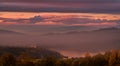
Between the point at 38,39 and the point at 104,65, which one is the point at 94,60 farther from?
the point at 38,39

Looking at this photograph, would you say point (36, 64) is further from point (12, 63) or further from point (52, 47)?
point (52, 47)

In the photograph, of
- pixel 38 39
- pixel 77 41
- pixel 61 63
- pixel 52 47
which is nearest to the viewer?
pixel 61 63

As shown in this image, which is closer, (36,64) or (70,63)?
(36,64)

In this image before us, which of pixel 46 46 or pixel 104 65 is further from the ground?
pixel 104 65

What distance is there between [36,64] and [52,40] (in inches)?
896

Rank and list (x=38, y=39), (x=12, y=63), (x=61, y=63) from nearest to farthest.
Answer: (x=12, y=63) → (x=61, y=63) → (x=38, y=39)

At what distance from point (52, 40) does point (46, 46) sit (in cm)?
180

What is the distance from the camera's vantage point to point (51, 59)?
33.4 meters

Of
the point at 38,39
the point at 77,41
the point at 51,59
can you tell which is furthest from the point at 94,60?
the point at 77,41

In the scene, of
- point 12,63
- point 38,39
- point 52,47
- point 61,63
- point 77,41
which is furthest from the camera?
point 77,41

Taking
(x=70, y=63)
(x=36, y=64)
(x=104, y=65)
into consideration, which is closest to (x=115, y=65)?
(x=104, y=65)

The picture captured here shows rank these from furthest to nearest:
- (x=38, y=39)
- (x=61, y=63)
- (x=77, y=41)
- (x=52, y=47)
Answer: (x=77, y=41)
(x=38, y=39)
(x=52, y=47)
(x=61, y=63)

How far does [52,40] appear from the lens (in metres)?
55.5

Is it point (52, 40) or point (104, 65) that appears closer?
point (104, 65)
